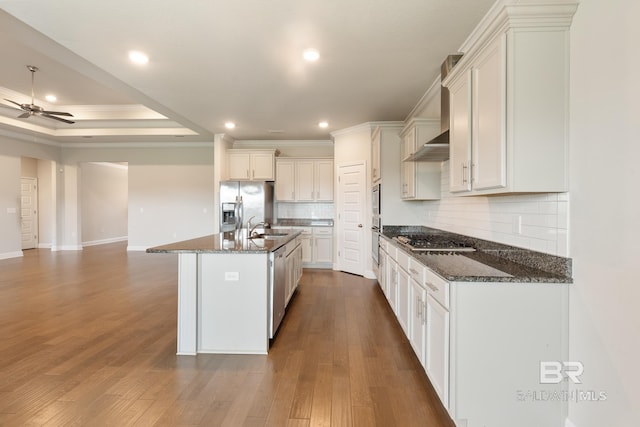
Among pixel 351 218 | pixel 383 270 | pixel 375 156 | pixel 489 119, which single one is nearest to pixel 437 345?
pixel 489 119

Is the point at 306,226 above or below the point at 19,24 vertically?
below

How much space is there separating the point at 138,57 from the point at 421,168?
3.32 meters

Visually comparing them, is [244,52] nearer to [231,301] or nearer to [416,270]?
[231,301]

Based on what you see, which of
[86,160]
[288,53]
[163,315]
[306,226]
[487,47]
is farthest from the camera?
[86,160]

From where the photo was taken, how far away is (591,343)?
153cm

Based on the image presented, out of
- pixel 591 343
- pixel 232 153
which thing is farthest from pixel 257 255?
pixel 232 153

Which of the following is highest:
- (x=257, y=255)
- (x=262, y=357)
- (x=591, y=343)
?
(x=257, y=255)

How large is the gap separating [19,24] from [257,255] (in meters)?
2.85

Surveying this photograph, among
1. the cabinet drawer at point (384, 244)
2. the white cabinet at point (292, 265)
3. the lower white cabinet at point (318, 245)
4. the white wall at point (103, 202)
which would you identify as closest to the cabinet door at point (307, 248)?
the lower white cabinet at point (318, 245)

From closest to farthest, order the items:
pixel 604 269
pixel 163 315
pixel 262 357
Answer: pixel 604 269
pixel 262 357
pixel 163 315

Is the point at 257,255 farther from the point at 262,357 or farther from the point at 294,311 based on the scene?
the point at 294,311

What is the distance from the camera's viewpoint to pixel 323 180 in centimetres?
660

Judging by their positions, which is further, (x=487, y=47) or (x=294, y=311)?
(x=294, y=311)

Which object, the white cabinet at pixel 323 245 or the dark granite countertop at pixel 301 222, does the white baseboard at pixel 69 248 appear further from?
the white cabinet at pixel 323 245
